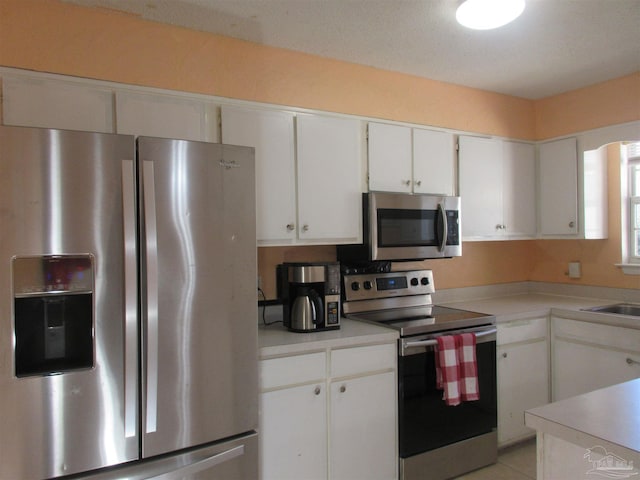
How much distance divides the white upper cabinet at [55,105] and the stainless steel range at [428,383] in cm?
158

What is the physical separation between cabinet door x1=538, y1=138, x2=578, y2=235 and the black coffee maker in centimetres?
199

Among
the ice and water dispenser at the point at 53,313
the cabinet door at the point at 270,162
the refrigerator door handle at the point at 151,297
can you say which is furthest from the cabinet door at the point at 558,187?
the ice and water dispenser at the point at 53,313

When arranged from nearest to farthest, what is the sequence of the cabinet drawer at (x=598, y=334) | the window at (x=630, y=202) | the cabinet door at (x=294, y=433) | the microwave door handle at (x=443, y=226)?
the cabinet door at (x=294, y=433) → the cabinet drawer at (x=598, y=334) → the microwave door handle at (x=443, y=226) → the window at (x=630, y=202)

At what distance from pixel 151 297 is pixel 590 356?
106 inches

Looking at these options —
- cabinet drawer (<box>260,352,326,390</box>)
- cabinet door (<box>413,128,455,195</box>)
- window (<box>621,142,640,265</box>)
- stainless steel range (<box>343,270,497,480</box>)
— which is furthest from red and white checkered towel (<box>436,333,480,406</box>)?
window (<box>621,142,640,265</box>)

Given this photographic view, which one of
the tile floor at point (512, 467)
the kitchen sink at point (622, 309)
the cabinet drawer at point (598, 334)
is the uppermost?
the kitchen sink at point (622, 309)

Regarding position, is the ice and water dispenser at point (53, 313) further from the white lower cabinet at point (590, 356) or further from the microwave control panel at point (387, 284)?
the white lower cabinet at point (590, 356)

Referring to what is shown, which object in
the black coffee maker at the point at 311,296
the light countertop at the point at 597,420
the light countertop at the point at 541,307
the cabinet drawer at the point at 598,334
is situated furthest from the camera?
the light countertop at the point at 541,307

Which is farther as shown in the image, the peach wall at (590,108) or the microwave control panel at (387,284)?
the peach wall at (590,108)

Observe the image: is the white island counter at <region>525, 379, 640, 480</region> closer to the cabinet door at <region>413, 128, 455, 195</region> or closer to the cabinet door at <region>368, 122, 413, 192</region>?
the cabinet door at <region>368, 122, 413, 192</region>

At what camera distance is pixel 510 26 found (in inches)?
88.9

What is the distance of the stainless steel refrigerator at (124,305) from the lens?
1.40 metres

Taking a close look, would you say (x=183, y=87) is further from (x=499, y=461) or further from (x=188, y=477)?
(x=499, y=461)

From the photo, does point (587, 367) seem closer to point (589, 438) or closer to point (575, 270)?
point (575, 270)
